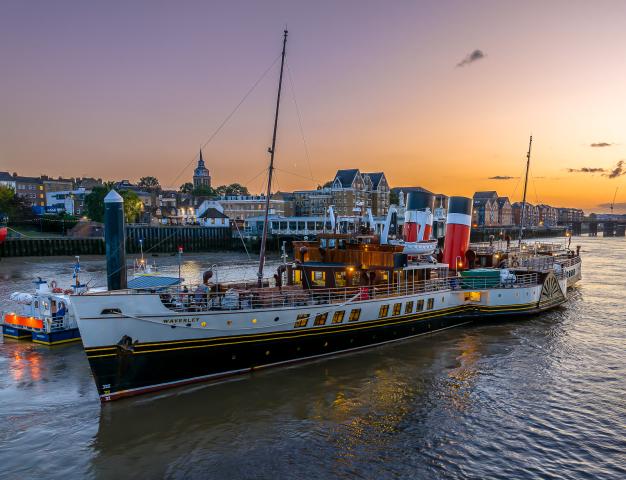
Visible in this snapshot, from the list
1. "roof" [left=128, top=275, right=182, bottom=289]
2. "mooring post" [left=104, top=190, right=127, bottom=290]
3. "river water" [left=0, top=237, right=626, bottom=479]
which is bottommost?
"river water" [left=0, top=237, right=626, bottom=479]

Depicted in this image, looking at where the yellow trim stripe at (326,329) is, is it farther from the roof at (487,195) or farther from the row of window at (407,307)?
the roof at (487,195)

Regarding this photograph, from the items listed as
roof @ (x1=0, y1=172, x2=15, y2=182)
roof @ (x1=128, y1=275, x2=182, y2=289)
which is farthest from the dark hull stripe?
roof @ (x1=0, y1=172, x2=15, y2=182)

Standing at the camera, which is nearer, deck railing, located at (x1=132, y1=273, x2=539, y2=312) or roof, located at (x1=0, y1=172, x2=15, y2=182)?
deck railing, located at (x1=132, y1=273, x2=539, y2=312)

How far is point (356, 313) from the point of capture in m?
19.1

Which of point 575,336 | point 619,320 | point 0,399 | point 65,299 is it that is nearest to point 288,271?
point 65,299

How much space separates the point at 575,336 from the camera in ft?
76.4

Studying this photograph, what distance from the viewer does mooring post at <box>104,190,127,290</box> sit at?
16.8 meters

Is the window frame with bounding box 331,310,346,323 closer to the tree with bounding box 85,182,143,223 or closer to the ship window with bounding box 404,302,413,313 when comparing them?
the ship window with bounding box 404,302,413,313

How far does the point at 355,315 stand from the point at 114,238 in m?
10.4

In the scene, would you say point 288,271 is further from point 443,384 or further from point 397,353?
point 443,384

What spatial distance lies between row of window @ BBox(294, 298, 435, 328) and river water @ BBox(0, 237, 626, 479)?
1646 mm

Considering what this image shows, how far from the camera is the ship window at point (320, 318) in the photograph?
17881 millimetres

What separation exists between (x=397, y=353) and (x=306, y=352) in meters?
4.54

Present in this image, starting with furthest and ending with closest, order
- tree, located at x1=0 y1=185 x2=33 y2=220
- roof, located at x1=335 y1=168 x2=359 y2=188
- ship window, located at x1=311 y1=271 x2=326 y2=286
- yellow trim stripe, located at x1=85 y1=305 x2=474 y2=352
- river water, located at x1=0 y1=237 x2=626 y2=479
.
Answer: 1. roof, located at x1=335 y1=168 x2=359 y2=188
2. tree, located at x1=0 y1=185 x2=33 y2=220
3. ship window, located at x1=311 y1=271 x2=326 y2=286
4. yellow trim stripe, located at x1=85 y1=305 x2=474 y2=352
5. river water, located at x1=0 y1=237 x2=626 y2=479
